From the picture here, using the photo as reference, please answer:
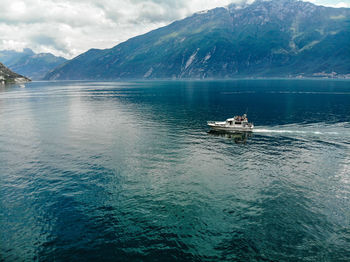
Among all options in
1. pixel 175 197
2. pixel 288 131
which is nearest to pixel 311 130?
pixel 288 131

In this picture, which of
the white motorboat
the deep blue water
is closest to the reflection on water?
the deep blue water

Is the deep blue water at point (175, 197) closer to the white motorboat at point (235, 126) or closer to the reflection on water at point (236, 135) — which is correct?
the reflection on water at point (236, 135)

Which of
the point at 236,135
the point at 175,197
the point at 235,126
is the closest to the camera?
the point at 175,197

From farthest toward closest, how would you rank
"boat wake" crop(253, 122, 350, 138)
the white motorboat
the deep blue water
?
the white motorboat
"boat wake" crop(253, 122, 350, 138)
the deep blue water

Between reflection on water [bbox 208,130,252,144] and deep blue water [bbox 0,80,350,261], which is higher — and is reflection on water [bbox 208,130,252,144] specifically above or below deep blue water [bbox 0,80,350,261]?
above

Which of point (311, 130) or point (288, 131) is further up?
point (311, 130)

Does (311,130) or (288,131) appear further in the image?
(311,130)

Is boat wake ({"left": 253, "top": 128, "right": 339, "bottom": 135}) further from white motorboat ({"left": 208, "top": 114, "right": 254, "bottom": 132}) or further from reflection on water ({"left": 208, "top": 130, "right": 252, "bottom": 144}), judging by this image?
reflection on water ({"left": 208, "top": 130, "right": 252, "bottom": 144})

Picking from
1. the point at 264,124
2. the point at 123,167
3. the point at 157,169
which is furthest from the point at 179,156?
the point at 264,124

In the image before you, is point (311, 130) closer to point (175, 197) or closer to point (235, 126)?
point (235, 126)

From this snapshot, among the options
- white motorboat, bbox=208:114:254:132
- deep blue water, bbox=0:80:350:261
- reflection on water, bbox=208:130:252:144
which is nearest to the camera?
deep blue water, bbox=0:80:350:261
